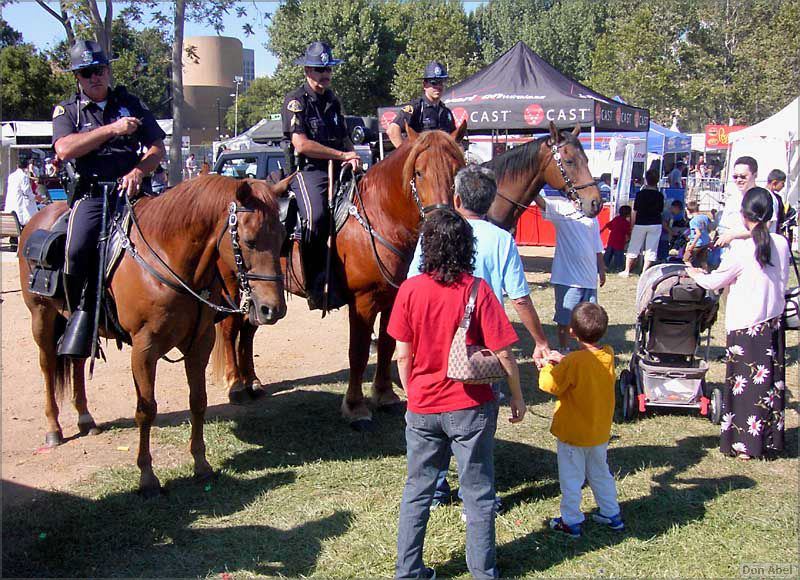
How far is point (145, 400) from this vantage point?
15.0 feet

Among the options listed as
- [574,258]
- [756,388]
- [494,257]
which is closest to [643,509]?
[756,388]

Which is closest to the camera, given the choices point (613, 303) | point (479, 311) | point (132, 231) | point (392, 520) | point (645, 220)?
point (479, 311)

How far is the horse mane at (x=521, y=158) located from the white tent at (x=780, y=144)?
12.6 metres

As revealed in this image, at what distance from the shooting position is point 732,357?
5156 mm

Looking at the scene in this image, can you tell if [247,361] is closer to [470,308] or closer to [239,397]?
[239,397]

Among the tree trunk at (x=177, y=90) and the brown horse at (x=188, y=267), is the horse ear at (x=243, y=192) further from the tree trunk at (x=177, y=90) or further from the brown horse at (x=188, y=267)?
the tree trunk at (x=177, y=90)

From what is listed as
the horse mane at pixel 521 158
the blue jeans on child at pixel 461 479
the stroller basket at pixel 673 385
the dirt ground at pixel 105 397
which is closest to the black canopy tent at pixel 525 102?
the dirt ground at pixel 105 397

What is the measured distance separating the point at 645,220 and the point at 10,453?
1145cm

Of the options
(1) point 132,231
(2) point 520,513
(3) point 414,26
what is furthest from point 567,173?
(3) point 414,26

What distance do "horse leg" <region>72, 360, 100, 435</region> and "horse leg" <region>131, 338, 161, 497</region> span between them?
1.45 metres

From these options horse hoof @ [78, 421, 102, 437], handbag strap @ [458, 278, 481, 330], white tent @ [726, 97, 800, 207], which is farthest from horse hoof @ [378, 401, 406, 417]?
white tent @ [726, 97, 800, 207]

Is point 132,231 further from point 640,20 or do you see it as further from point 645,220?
point 640,20

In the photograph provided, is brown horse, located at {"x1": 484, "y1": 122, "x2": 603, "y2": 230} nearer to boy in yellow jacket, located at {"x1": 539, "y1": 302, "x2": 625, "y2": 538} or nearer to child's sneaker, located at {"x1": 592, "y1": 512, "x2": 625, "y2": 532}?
boy in yellow jacket, located at {"x1": 539, "y1": 302, "x2": 625, "y2": 538}

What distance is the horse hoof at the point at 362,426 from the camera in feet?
19.1
